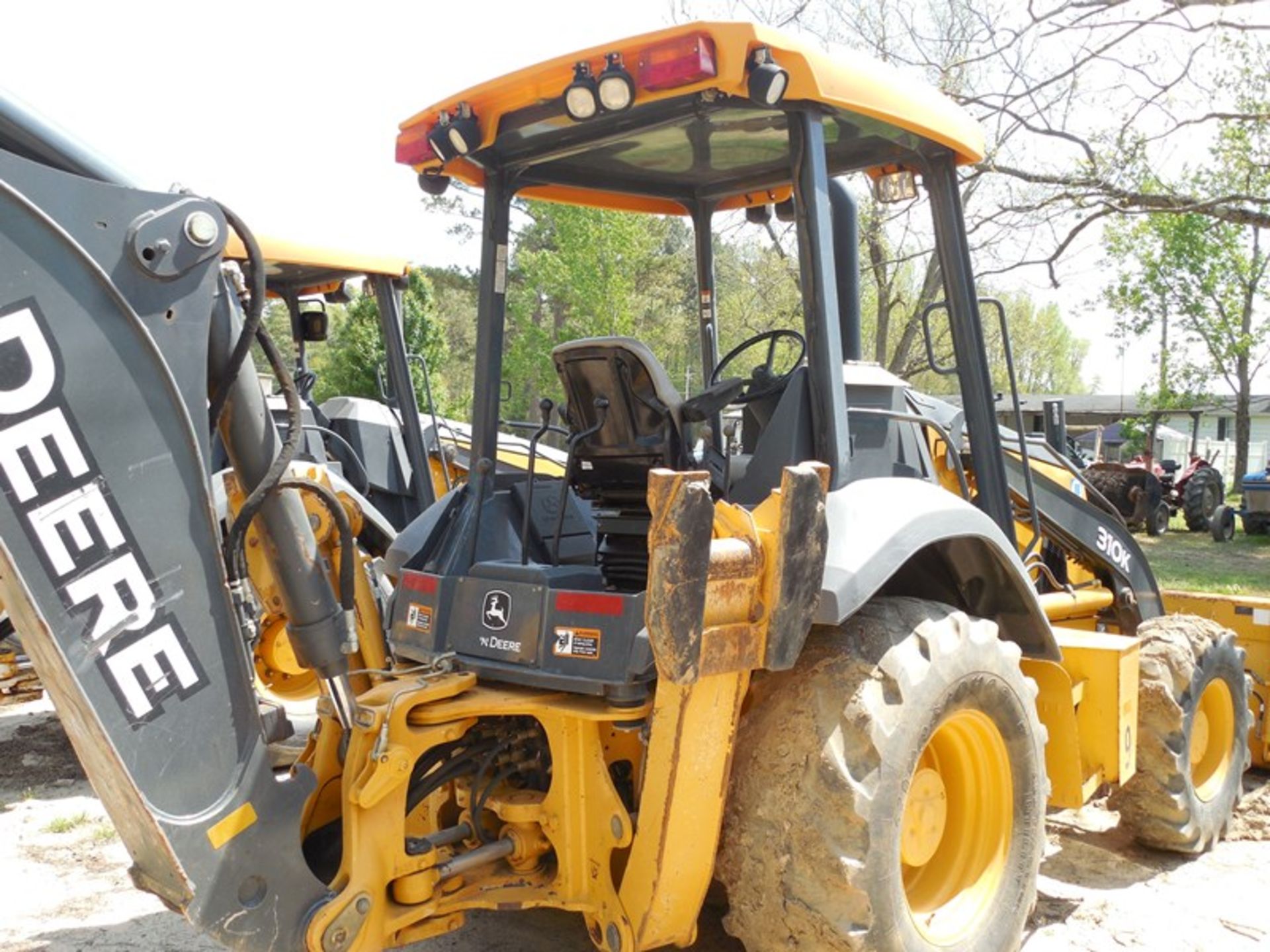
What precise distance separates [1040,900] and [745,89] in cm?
300

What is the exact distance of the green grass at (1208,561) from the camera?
12.9 m

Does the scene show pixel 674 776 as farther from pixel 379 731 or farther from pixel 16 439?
pixel 16 439

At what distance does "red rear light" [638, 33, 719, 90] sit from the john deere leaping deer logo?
1.38m

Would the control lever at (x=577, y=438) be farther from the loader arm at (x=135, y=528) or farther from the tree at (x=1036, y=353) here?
the tree at (x=1036, y=353)

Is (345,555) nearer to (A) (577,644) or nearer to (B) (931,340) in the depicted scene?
(A) (577,644)

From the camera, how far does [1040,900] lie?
413 centimetres

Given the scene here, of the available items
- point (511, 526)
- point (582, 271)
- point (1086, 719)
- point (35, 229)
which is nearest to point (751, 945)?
point (511, 526)

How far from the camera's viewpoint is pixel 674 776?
2.75 meters

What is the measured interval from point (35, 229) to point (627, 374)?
157cm

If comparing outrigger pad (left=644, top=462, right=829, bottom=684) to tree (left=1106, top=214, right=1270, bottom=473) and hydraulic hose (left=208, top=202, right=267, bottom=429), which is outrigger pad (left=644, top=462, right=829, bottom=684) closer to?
hydraulic hose (left=208, top=202, right=267, bottom=429)

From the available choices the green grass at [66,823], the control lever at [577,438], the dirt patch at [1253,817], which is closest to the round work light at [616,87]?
the control lever at [577,438]

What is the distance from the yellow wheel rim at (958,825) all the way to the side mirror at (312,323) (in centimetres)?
544

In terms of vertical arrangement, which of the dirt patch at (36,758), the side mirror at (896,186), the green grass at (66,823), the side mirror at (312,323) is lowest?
the dirt patch at (36,758)

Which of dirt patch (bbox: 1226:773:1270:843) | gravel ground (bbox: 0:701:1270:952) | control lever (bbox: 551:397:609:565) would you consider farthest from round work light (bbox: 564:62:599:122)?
dirt patch (bbox: 1226:773:1270:843)
